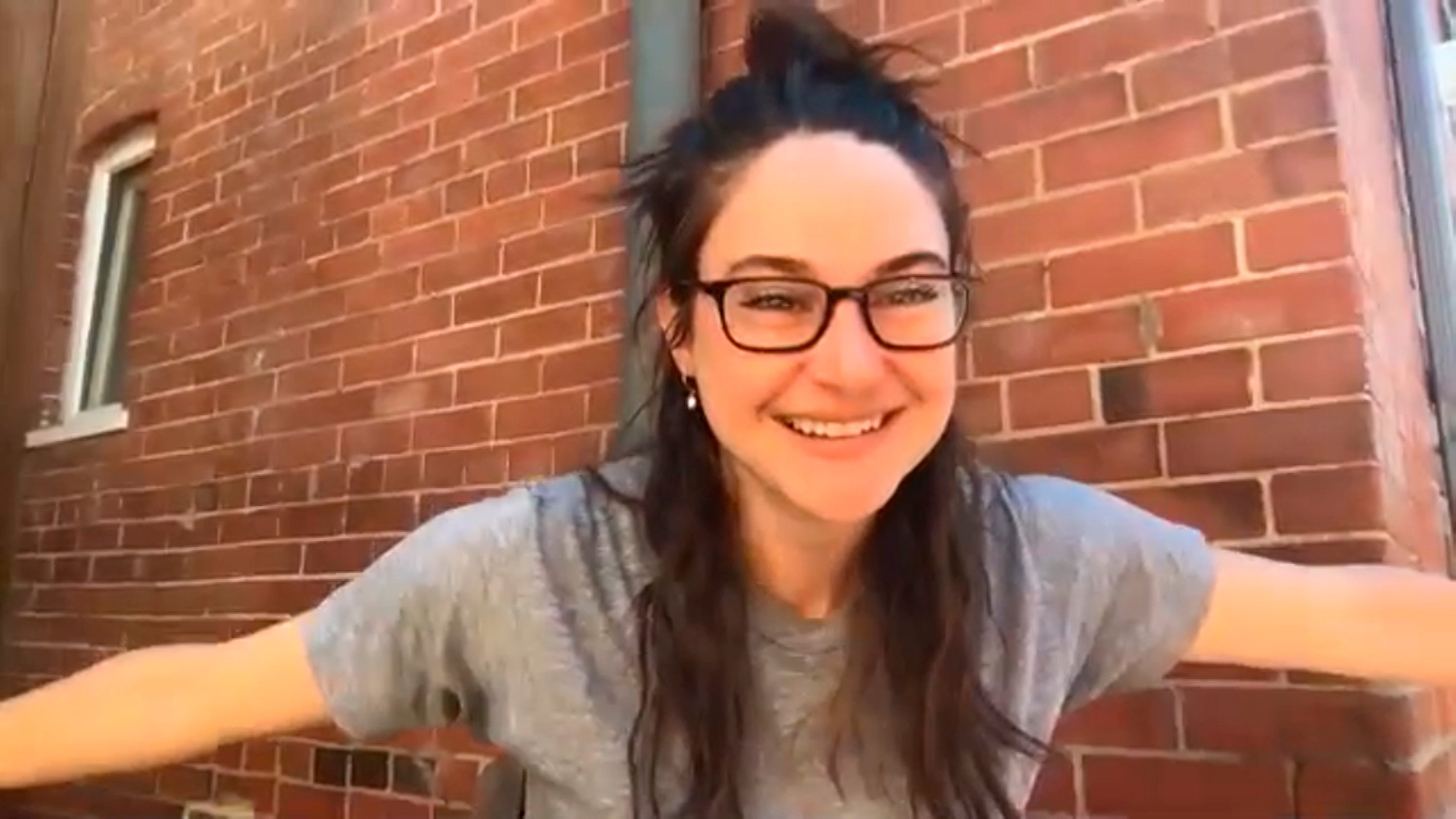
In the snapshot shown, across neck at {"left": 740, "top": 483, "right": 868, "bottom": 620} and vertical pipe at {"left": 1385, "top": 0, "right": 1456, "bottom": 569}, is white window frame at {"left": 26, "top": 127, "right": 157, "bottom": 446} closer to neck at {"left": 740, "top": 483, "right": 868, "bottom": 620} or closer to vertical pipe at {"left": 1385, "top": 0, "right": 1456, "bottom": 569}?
neck at {"left": 740, "top": 483, "right": 868, "bottom": 620}

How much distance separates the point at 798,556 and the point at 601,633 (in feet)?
0.52

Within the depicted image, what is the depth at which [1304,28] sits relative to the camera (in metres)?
1.27

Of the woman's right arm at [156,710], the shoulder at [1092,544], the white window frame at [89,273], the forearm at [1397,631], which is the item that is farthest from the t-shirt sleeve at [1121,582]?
the white window frame at [89,273]

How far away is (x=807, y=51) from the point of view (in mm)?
997

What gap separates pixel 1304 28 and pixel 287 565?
1.88 m

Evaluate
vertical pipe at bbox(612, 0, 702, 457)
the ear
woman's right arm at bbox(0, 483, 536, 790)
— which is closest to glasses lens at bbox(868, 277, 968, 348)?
the ear

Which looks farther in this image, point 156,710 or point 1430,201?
point 1430,201

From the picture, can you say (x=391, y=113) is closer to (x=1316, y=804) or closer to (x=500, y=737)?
(x=500, y=737)

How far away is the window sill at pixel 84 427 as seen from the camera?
2.89 metres

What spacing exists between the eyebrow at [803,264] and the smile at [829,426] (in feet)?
0.32

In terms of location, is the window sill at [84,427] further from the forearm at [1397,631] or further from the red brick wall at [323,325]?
the forearm at [1397,631]

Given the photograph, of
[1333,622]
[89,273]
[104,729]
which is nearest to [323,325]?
[89,273]

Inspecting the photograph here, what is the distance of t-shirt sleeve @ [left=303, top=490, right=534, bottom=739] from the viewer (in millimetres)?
903

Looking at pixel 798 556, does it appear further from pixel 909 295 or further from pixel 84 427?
pixel 84 427
